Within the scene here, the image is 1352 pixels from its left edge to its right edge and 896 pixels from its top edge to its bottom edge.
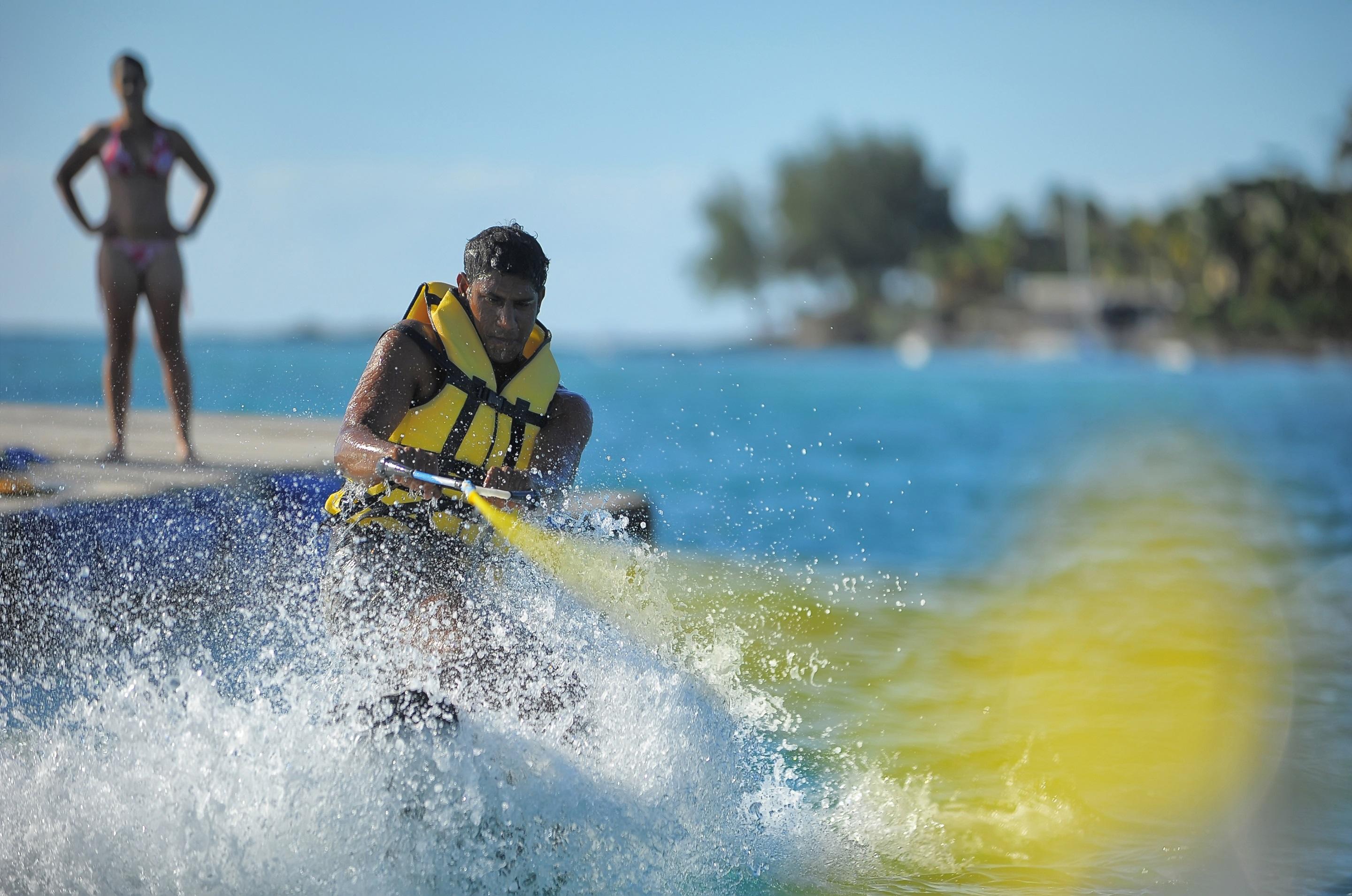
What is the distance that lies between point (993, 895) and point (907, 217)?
108 meters

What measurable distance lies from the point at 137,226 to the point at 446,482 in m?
4.23

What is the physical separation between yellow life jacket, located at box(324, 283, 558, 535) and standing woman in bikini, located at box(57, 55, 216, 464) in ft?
11.5

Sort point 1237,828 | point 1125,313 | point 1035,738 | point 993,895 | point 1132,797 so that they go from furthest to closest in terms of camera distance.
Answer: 1. point 1125,313
2. point 1035,738
3. point 1132,797
4. point 1237,828
5. point 993,895

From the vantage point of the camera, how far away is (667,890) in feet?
14.2

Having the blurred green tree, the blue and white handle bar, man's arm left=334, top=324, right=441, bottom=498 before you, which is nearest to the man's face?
man's arm left=334, top=324, right=441, bottom=498

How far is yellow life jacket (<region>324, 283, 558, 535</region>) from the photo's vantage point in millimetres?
4086

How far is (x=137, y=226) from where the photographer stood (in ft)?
23.6

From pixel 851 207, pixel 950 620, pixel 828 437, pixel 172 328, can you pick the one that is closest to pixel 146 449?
pixel 172 328

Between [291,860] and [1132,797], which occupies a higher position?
[291,860]

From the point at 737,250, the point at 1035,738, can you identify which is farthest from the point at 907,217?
the point at 1035,738

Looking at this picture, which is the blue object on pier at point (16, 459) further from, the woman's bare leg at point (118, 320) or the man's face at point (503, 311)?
the man's face at point (503, 311)

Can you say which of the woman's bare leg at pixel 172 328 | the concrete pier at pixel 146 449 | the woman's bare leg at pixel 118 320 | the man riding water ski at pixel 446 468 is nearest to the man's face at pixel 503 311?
the man riding water ski at pixel 446 468

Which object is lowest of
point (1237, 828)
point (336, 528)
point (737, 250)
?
point (1237, 828)

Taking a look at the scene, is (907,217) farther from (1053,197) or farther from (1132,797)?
(1132,797)
